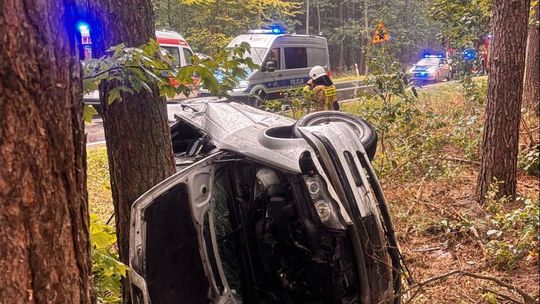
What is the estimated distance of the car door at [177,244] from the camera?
2.34 metres

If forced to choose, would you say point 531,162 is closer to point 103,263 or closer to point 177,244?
point 177,244

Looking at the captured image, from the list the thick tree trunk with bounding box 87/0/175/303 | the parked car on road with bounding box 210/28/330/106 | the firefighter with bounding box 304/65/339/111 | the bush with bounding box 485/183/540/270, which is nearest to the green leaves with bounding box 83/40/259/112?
the thick tree trunk with bounding box 87/0/175/303

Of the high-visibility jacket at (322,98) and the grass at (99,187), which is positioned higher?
the high-visibility jacket at (322,98)

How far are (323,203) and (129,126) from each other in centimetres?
118

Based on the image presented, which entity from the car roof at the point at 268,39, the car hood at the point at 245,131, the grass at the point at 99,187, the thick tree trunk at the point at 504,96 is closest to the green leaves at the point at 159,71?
the car hood at the point at 245,131

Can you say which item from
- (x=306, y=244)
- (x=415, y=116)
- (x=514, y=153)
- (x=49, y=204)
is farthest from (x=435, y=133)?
(x=49, y=204)

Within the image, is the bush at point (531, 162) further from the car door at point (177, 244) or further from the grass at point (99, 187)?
the grass at point (99, 187)

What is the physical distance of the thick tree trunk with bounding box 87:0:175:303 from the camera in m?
2.71

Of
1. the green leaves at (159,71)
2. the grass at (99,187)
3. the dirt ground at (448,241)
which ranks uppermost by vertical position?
the green leaves at (159,71)

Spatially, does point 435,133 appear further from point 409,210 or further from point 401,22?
point 401,22

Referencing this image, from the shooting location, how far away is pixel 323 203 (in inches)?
99.6

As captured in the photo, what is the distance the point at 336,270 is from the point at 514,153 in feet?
10.9

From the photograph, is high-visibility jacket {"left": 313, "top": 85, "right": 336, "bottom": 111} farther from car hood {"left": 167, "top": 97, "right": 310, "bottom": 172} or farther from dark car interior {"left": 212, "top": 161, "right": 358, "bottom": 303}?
dark car interior {"left": 212, "top": 161, "right": 358, "bottom": 303}

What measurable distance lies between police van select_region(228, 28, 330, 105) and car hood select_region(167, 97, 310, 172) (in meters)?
8.98
